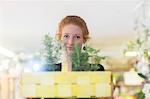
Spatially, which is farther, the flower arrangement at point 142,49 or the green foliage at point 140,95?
the flower arrangement at point 142,49

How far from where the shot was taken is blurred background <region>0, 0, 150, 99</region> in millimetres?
998

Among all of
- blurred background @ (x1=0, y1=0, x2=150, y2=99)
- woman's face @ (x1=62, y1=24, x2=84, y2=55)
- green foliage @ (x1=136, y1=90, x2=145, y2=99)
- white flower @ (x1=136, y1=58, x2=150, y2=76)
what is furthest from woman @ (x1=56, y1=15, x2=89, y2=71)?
white flower @ (x1=136, y1=58, x2=150, y2=76)

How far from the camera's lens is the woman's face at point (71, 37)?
816mm

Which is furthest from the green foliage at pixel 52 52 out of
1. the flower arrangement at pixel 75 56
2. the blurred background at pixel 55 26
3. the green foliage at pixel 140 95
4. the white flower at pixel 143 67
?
the white flower at pixel 143 67

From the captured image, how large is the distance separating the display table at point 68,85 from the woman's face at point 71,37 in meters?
0.09

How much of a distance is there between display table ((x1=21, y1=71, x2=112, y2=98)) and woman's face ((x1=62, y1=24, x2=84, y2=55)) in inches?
3.4

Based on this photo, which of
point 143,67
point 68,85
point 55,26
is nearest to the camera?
point 68,85

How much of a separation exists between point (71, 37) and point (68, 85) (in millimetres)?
130

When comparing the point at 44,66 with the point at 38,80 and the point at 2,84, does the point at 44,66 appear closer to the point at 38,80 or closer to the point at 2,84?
the point at 38,80

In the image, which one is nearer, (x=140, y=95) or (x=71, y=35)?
(x=71, y=35)

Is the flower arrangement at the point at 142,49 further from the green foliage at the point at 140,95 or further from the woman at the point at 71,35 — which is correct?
the woman at the point at 71,35

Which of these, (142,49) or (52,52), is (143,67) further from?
(52,52)

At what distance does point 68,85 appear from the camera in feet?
2.45

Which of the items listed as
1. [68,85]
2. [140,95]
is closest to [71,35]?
[68,85]
